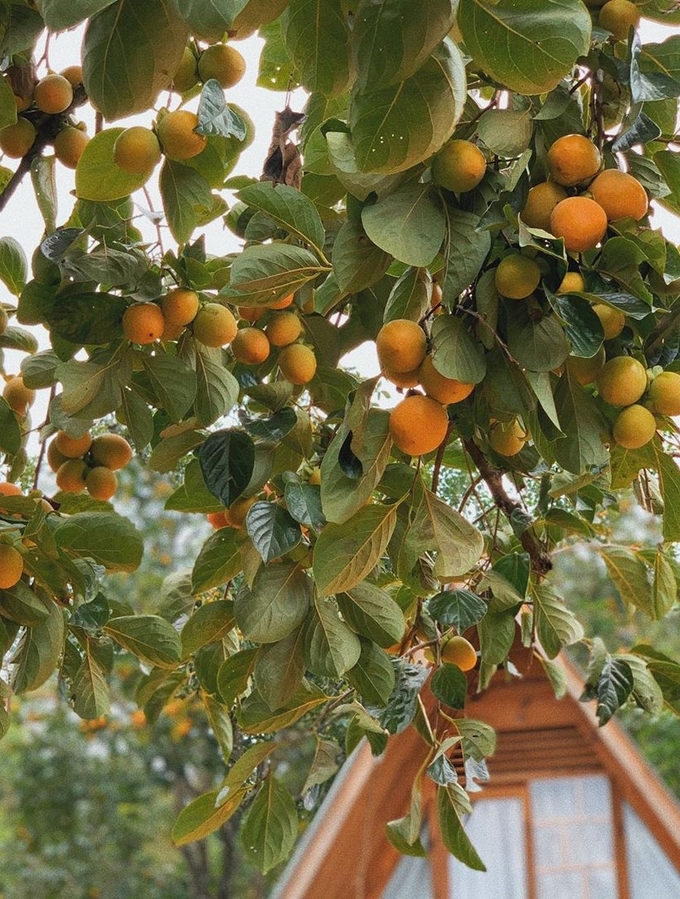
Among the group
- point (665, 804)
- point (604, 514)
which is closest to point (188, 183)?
point (604, 514)

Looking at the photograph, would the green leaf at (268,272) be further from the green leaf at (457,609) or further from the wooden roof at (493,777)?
the wooden roof at (493,777)

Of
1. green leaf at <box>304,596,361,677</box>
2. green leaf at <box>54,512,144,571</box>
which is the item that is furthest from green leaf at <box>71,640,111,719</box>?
green leaf at <box>304,596,361,677</box>

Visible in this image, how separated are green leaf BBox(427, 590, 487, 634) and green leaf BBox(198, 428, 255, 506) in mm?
200

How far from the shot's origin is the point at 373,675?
33.3 inches

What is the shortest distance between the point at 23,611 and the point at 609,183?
1.67 feet

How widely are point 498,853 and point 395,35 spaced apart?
214 centimetres

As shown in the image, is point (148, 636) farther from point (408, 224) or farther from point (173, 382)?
point (408, 224)

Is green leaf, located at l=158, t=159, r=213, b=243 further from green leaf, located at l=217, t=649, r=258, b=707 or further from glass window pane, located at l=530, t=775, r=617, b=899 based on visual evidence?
glass window pane, located at l=530, t=775, r=617, b=899

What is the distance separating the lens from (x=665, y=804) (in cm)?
209

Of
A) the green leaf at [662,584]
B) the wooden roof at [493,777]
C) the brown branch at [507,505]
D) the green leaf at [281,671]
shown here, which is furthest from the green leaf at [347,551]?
the wooden roof at [493,777]

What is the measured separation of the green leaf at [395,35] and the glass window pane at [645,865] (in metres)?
2.00

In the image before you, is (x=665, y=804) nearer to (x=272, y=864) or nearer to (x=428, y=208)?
(x=272, y=864)

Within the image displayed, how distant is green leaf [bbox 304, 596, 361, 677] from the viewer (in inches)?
30.8

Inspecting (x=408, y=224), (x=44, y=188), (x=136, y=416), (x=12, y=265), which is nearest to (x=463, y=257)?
(x=408, y=224)
